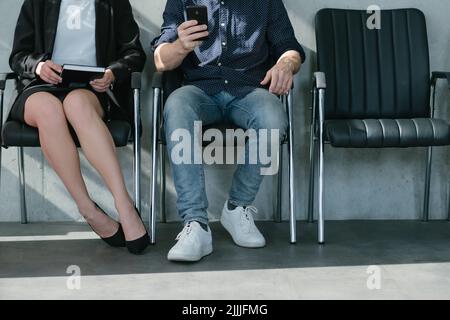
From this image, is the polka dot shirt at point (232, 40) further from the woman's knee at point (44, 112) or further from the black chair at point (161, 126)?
the woman's knee at point (44, 112)

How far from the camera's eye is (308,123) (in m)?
3.63

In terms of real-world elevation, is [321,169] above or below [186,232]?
above

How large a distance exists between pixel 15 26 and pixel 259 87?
1.17 m

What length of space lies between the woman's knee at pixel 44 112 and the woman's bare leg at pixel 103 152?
4 cm

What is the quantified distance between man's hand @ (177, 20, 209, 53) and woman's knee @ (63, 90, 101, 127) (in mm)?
424

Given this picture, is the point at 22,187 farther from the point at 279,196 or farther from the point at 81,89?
the point at 279,196

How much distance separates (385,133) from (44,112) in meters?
1.30

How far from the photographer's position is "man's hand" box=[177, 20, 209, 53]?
2.84 m

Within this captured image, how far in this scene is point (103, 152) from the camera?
9.26ft

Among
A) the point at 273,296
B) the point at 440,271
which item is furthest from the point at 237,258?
the point at 440,271
